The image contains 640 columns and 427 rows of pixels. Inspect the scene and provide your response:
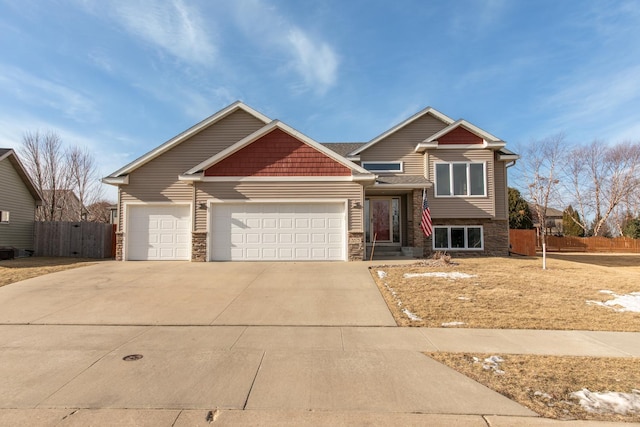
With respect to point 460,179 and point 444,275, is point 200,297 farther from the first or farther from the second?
point 460,179

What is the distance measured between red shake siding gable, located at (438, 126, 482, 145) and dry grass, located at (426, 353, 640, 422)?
13436 mm

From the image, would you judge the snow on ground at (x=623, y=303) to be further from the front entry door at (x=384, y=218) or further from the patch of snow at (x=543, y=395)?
the front entry door at (x=384, y=218)

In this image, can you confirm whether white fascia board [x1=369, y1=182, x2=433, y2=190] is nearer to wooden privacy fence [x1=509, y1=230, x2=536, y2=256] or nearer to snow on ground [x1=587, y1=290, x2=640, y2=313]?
snow on ground [x1=587, y1=290, x2=640, y2=313]

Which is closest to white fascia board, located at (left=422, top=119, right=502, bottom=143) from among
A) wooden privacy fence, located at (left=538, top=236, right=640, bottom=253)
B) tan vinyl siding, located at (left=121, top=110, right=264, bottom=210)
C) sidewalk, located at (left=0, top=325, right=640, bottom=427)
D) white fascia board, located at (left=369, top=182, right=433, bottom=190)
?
white fascia board, located at (left=369, top=182, right=433, bottom=190)

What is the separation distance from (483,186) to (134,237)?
1570cm

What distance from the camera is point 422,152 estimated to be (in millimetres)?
17359

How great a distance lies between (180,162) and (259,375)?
43.7 ft

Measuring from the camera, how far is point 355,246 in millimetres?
13562

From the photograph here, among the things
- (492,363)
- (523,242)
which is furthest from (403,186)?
(492,363)

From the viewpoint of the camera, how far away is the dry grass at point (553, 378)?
3447mm

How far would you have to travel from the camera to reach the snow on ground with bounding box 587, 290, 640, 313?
7.44m

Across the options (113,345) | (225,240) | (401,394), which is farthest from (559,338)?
(225,240)

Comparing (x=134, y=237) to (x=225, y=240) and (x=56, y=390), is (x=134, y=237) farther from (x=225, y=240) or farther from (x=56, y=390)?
(x=56, y=390)

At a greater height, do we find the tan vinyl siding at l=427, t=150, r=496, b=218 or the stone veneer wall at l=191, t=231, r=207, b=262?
the tan vinyl siding at l=427, t=150, r=496, b=218
